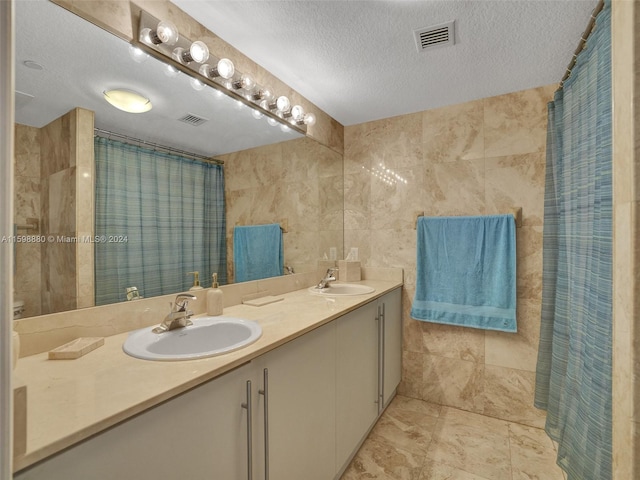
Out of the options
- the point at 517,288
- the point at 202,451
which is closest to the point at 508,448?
the point at 517,288

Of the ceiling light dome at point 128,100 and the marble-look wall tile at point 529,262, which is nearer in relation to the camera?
the ceiling light dome at point 128,100

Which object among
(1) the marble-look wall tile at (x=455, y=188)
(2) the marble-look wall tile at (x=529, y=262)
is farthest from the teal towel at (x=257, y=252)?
(2) the marble-look wall tile at (x=529, y=262)

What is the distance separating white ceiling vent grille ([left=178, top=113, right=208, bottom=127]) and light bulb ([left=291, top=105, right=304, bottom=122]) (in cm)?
63

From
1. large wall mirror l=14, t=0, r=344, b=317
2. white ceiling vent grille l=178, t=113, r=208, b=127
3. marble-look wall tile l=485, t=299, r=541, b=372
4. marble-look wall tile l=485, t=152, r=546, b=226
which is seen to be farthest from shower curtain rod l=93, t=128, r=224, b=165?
marble-look wall tile l=485, t=299, r=541, b=372

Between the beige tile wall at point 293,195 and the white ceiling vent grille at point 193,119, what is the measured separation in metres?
0.20

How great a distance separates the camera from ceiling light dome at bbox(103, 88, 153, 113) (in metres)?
1.11

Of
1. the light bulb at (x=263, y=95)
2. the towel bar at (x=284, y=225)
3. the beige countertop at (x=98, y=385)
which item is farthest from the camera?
the towel bar at (x=284, y=225)

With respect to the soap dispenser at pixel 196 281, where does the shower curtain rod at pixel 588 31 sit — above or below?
above

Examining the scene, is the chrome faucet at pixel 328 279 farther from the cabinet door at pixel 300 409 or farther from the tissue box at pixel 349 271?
the cabinet door at pixel 300 409

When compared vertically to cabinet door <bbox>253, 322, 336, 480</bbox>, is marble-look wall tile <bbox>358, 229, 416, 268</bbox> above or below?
above

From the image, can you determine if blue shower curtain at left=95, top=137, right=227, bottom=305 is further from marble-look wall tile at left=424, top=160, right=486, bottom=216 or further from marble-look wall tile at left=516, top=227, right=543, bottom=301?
marble-look wall tile at left=516, top=227, right=543, bottom=301

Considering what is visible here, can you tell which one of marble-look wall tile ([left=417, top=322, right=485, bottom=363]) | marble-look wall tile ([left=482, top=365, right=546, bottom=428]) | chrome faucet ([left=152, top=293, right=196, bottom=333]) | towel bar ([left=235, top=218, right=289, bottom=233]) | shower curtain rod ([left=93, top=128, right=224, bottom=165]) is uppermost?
shower curtain rod ([left=93, top=128, right=224, bottom=165])

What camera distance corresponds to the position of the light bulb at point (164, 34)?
1139mm

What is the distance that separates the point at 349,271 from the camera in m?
2.38
